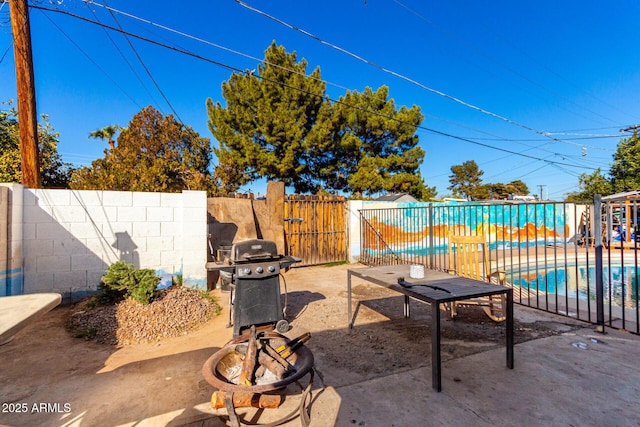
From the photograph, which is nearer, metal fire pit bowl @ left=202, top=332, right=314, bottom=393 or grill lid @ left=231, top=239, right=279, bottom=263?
metal fire pit bowl @ left=202, top=332, right=314, bottom=393

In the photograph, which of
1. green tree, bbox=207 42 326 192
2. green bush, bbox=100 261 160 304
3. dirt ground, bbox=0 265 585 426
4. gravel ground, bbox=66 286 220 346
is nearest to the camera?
dirt ground, bbox=0 265 585 426

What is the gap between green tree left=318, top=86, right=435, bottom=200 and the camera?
14.0m

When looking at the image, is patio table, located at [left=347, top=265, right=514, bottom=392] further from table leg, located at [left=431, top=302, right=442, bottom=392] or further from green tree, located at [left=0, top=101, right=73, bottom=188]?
green tree, located at [left=0, top=101, right=73, bottom=188]

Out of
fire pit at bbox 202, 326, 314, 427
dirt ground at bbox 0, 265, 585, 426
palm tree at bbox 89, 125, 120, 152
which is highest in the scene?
palm tree at bbox 89, 125, 120, 152

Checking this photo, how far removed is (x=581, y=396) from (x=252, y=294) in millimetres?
2737

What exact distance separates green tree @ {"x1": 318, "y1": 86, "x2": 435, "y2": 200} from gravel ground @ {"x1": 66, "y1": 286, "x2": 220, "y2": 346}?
36.1 feet

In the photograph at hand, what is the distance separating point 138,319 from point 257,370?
2.15 metres

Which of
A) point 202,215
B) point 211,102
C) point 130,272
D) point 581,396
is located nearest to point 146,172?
point 202,215

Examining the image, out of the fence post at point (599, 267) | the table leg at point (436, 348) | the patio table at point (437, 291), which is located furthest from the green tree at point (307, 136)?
the table leg at point (436, 348)

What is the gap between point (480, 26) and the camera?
940cm

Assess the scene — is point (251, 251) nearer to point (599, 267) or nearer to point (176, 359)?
point (176, 359)

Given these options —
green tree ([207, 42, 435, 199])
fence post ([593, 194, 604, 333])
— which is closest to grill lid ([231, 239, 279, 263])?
fence post ([593, 194, 604, 333])

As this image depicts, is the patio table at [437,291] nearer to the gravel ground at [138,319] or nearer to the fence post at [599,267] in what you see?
the fence post at [599,267]

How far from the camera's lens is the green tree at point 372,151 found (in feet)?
46.1
